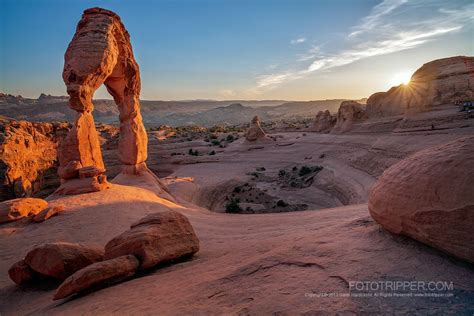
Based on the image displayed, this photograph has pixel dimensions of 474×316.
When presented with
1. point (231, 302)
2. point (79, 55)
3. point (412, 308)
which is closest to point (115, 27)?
point (79, 55)

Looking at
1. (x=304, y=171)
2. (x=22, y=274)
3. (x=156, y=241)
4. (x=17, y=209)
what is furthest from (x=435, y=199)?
(x=304, y=171)

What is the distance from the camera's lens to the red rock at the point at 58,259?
430 centimetres

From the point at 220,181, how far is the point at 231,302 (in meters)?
14.6

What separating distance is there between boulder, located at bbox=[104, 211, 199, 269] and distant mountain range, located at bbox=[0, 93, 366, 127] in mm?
82591

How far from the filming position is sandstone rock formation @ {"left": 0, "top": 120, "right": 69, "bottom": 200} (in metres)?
11.9

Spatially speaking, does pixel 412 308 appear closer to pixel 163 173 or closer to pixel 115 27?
pixel 115 27

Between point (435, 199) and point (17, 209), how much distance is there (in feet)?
28.0

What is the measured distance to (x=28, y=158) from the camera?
44.4ft

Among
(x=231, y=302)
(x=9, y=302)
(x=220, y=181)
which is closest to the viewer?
(x=231, y=302)

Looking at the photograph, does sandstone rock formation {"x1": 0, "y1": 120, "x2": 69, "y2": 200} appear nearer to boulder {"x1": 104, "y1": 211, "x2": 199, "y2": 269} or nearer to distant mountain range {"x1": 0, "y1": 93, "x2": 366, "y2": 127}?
boulder {"x1": 104, "y1": 211, "x2": 199, "y2": 269}

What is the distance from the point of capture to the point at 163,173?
21.9 m

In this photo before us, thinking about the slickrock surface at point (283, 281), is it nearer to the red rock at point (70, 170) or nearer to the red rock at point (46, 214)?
the red rock at point (46, 214)

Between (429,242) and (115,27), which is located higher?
(115,27)

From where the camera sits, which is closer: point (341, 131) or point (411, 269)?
point (411, 269)
